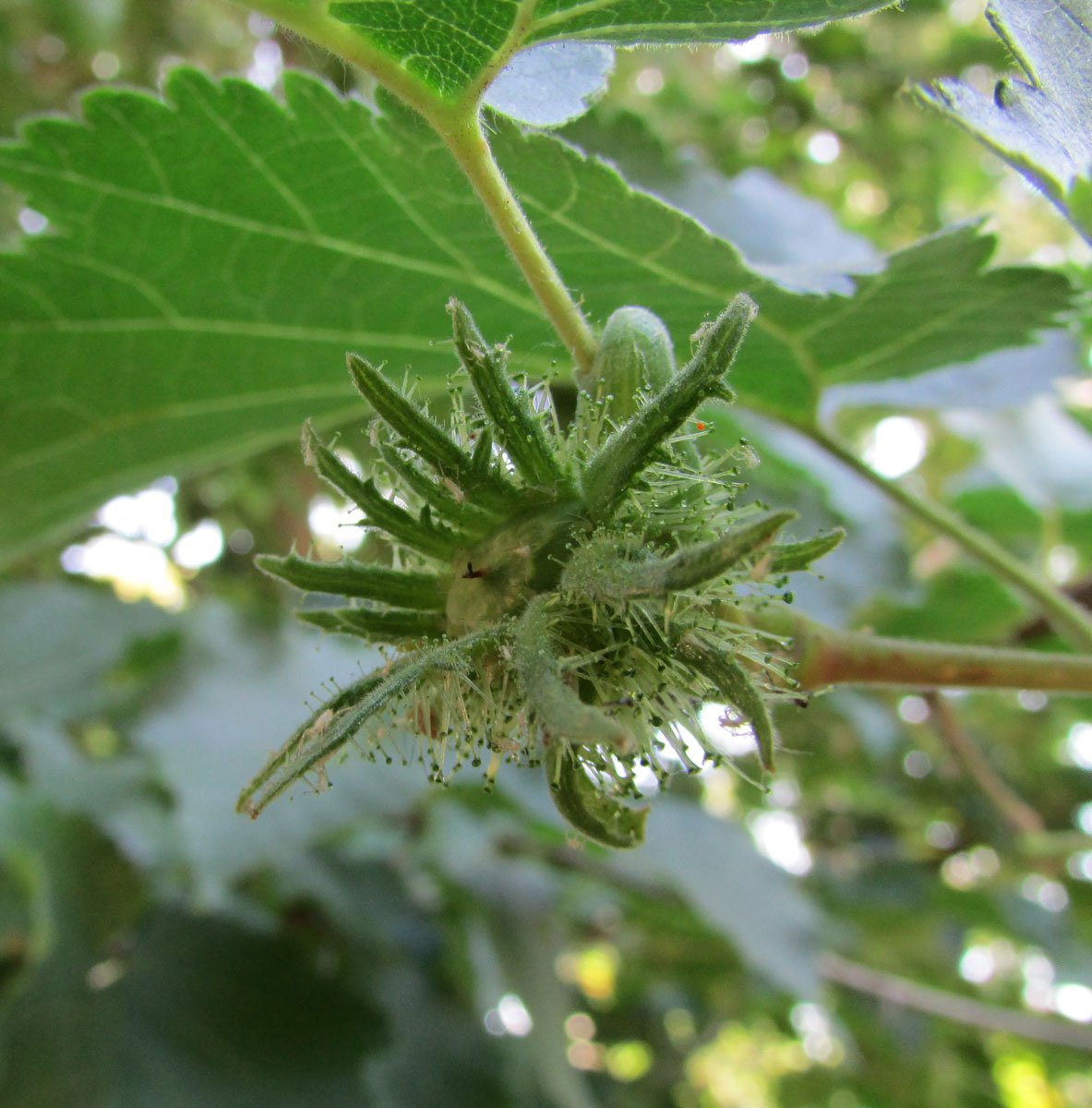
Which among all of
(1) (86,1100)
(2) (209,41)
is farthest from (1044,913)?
(2) (209,41)

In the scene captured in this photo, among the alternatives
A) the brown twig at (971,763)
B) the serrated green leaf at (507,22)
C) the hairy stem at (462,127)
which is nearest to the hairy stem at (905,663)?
the hairy stem at (462,127)

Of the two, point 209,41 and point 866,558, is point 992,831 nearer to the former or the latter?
point 866,558

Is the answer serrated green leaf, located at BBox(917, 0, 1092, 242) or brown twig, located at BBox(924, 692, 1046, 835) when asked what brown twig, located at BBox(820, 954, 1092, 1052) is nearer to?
brown twig, located at BBox(924, 692, 1046, 835)

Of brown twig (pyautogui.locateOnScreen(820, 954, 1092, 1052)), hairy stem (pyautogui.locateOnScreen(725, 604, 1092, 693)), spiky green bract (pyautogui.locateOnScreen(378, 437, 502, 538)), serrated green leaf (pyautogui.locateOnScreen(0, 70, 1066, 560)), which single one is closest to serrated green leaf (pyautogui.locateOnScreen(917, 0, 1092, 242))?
serrated green leaf (pyautogui.locateOnScreen(0, 70, 1066, 560))

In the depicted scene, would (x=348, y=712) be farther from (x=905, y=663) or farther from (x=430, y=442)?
(x=905, y=663)

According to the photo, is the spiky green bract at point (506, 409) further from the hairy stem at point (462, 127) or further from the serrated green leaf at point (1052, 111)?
the serrated green leaf at point (1052, 111)
